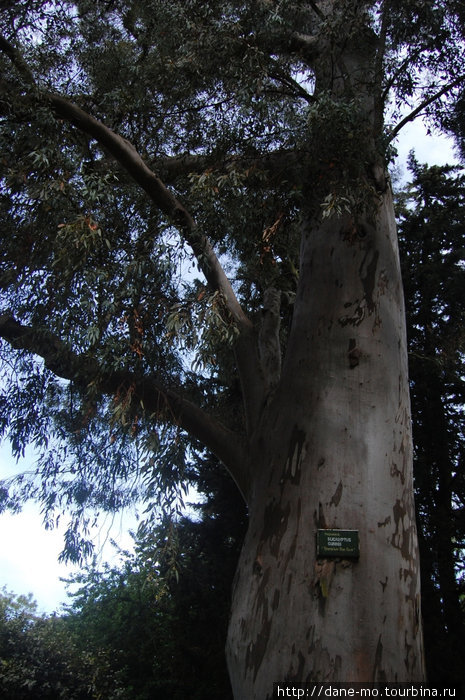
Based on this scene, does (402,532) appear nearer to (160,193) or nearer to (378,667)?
(378,667)

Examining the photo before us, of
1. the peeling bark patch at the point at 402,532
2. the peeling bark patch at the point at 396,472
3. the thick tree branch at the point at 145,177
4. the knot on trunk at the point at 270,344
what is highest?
the thick tree branch at the point at 145,177

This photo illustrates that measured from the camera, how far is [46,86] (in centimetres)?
424

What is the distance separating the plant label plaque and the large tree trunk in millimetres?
32

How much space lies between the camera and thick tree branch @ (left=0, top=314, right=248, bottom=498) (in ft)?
12.2

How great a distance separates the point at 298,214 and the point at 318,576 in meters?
2.86

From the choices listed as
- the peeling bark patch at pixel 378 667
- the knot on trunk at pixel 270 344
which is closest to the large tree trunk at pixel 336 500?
the peeling bark patch at pixel 378 667

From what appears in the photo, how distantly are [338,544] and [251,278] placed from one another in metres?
3.98

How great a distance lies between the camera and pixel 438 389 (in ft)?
28.2

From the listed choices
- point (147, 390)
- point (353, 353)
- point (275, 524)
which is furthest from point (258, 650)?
point (147, 390)

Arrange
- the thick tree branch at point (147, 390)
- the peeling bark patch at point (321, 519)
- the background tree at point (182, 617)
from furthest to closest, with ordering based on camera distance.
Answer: the background tree at point (182, 617) < the thick tree branch at point (147, 390) < the peeling bark patch at point (321, 519)

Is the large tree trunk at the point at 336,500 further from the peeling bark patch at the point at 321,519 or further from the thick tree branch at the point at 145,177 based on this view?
the thick tree branch at the point at 145,177

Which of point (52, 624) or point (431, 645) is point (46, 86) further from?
point (52, 624)

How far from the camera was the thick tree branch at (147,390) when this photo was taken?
3.72 metres

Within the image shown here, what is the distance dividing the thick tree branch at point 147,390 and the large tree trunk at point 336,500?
1.40 ft
